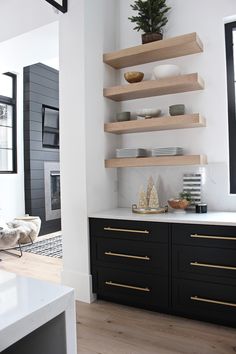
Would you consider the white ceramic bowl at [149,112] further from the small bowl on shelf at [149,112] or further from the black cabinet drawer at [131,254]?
the black cabinet drawer at [131,254]

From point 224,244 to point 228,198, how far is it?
67 centimetres

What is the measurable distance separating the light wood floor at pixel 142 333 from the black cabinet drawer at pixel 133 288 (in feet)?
0.28

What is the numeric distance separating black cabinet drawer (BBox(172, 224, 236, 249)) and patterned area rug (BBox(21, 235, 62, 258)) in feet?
7.32

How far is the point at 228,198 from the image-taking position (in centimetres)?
264

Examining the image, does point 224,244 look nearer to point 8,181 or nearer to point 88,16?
point 88,16

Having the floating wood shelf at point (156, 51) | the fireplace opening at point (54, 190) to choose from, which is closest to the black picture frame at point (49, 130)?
the fireplace opening at point (54, 190)

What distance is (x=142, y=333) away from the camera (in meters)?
2.08

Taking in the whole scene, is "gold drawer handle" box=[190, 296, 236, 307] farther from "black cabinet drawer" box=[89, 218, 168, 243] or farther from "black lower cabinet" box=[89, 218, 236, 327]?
"black cabinet drawer" box=[89, 218, 168, 243]

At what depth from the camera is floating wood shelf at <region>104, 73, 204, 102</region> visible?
8.31 feet

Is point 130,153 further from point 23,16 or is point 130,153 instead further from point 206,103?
point 23,16

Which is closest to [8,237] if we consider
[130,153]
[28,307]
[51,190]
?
[51,190]

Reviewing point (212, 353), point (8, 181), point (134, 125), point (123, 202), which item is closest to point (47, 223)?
point (8, 181)

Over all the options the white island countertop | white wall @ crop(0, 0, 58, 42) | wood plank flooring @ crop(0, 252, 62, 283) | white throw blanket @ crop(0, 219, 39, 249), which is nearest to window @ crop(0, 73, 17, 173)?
white throw blanket @ crop(0, 219, 39, 249)

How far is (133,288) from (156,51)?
2.10 metres
